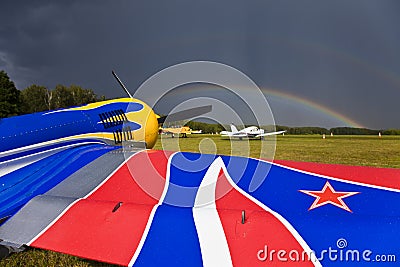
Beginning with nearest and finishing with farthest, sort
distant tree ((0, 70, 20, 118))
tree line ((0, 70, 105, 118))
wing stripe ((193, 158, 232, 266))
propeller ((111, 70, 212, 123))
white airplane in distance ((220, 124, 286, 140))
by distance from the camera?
wing stripe ((193, 158, 232, 266)) → propeller ((111, 70, 212, 123)) → distant tree ((0, 70, 20, 118)) → white airplane in distance ((220, 124, 286, 140)) → tree line ((0, 70, 105, 118))

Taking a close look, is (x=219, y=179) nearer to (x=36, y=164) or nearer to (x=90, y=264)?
(x=90, y=264)

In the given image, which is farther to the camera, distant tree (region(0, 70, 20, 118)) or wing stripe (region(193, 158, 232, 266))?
distant tree (region(0, 70, 20, 118))

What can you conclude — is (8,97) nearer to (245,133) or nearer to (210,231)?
(245,133)

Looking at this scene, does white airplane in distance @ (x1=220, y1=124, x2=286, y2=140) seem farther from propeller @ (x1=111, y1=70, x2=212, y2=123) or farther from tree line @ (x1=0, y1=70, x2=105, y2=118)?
propeller @ (x1=111, y1=70, x2=212, y2=123)

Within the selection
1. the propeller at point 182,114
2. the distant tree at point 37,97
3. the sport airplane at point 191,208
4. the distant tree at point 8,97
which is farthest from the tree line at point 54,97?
the sport airplane at point 191,208

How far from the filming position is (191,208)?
272 centimetres

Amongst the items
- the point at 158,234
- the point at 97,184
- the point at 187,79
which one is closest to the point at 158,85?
the point at 187,79

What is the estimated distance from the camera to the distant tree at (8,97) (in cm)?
3638

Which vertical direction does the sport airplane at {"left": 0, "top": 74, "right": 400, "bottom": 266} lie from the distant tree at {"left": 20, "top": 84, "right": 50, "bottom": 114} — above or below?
below

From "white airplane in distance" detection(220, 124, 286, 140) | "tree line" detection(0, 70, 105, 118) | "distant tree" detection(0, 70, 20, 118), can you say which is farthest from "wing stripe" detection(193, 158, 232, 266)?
"tree line" detection(0, 70, 105, 118)

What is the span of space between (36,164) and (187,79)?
2389 millimetres

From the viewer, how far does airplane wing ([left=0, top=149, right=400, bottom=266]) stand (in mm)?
2119

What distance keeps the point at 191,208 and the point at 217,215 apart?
0.30 meters

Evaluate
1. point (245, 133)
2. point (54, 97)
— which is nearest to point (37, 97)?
point (54, 97)
